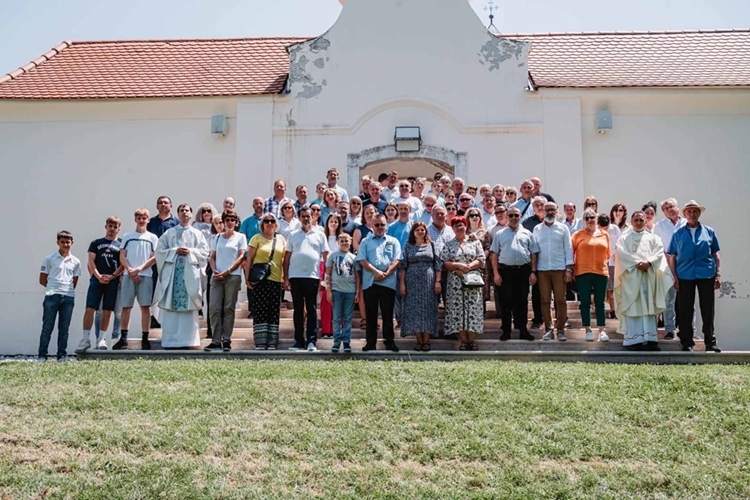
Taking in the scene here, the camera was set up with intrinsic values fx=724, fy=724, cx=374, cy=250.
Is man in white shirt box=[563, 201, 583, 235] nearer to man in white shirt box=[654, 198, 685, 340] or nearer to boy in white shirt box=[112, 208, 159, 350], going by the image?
man in white shirt box=[654, 198, 685, 340]

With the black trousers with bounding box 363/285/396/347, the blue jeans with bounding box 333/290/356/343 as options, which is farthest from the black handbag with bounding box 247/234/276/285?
the black trousers with bounding box 363/285/396/347

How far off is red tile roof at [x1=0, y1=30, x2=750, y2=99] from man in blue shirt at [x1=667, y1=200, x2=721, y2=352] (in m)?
5.20

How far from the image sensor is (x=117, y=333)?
9.77 metres

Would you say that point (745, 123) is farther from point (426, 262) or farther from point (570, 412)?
point (570, 412)

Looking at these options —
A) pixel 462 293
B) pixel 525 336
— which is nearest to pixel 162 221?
pixel 462 293

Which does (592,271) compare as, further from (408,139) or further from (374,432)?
(408,139)

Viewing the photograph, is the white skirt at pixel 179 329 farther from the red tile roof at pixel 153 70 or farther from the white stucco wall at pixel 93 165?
the red tile roof at pixel 153 70

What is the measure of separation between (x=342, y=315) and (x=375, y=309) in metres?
0.41

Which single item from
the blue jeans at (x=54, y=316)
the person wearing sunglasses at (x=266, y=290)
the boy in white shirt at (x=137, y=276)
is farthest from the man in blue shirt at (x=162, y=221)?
the person wearing sunglasses at (x=266, y=290)

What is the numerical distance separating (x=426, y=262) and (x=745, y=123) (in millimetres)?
8216

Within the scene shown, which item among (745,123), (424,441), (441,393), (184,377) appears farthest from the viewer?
(745,123)

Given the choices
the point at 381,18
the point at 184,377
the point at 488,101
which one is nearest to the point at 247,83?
the point at 381,18

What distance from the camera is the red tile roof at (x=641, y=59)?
44.8 feet

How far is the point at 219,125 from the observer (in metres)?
13.8
